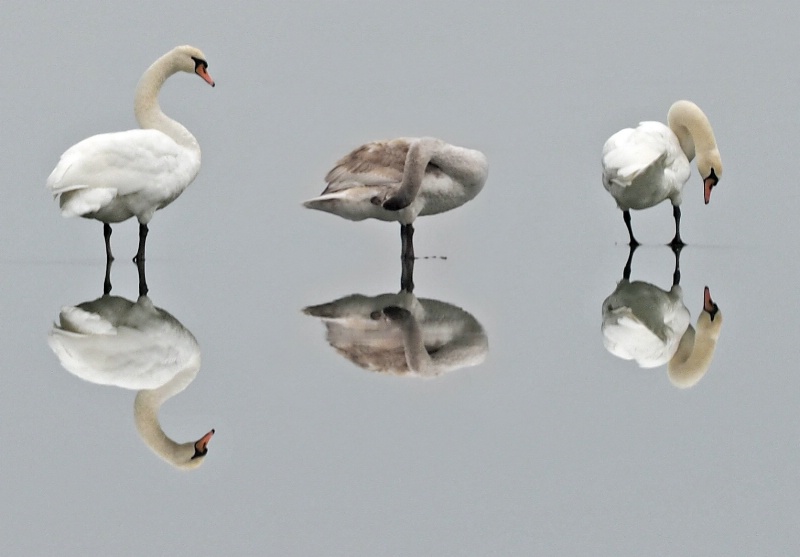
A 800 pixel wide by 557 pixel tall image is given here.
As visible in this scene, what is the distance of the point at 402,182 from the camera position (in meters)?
14.3

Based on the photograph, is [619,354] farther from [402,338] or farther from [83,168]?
[83,168]

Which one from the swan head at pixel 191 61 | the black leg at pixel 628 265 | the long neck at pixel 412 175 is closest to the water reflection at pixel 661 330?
the black leg at pixel 628 265

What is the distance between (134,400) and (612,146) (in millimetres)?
8439

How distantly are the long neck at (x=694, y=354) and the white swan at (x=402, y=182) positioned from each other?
4311 millimetres

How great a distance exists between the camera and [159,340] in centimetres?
975

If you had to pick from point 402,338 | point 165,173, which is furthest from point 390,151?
point 402,338

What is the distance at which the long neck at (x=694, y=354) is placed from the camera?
28.8 ft

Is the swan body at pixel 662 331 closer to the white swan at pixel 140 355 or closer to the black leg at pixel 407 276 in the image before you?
the black leg at pixel 407 276

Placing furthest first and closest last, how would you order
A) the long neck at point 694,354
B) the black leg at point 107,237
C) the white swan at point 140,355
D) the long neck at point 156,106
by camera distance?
1. the long neck at point 156,106
2. the black leg at point 107,237
3. the long neck at point 694,354
4. the white swan at point 140,355

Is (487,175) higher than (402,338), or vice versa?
(487,175)

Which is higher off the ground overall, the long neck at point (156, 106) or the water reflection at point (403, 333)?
the long neck at point (156, 106)

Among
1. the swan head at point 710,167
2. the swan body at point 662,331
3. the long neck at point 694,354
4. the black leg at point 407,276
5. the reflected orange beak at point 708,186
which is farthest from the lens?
the reflected orange beak at point 708,186

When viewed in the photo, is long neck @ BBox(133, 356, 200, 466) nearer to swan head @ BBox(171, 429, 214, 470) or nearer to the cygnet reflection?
swan head @ BBox(171, 429, 214, 470)

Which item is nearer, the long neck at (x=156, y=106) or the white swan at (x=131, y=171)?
the white swan at (x=131, y=171)
